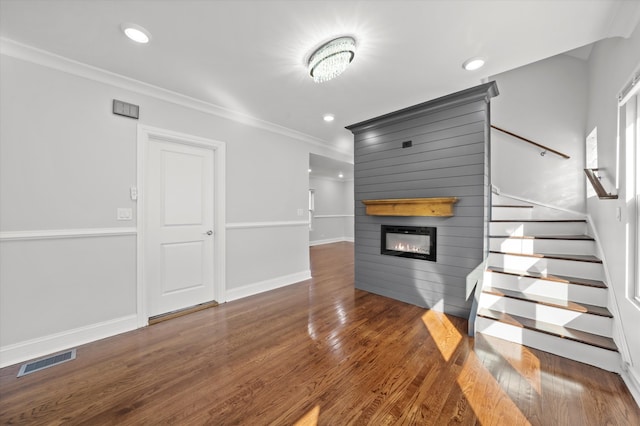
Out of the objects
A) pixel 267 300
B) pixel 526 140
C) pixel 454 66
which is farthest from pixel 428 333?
pixel 526 140

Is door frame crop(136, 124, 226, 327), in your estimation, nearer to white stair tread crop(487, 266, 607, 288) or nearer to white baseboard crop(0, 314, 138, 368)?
white baseboard crop(0, 314, 138, 368)

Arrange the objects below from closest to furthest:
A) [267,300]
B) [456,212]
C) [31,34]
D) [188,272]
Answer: [31,34] < [456,212] < [188,272] < [267,300]

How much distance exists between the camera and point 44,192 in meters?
2.17

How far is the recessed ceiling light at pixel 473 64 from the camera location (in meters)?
2.22

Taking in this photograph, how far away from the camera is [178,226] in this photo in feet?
9.96

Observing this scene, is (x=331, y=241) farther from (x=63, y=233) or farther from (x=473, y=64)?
(x=63, y=233)

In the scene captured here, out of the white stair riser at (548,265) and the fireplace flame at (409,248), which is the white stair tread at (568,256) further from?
the fireplace flame at (409,248)

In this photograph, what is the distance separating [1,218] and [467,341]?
163 inches

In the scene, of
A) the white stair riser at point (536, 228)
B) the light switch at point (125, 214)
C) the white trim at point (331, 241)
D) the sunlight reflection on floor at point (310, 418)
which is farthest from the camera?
the white trim at point (331, 241)

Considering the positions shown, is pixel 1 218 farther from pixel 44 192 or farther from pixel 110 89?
pixel 110 89

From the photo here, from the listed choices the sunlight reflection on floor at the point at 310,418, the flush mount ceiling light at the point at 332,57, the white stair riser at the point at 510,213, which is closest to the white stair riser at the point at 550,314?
the white stair riser at the point at 510,213

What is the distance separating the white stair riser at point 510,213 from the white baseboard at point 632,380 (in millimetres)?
2014

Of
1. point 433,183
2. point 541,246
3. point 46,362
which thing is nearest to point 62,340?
point 46,362

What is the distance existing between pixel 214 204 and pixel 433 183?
2.87m
